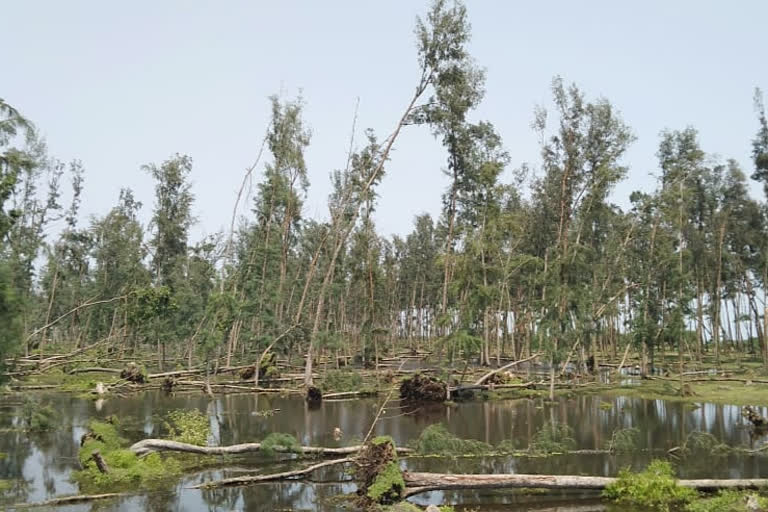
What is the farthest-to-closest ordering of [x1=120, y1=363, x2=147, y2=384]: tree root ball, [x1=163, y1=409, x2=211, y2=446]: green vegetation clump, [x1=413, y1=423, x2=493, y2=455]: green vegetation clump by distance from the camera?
[x1=120, y1=363, x2=147, y2=384]: tree root ball → [x1=163, y1=409, x2=211, y2=446]: green vegetation clump → [x1=413, y1=423, x2=493, y2=455]: green vegetation clump

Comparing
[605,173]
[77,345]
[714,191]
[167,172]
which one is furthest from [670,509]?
[77,345]

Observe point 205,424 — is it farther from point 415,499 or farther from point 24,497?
point 415,499

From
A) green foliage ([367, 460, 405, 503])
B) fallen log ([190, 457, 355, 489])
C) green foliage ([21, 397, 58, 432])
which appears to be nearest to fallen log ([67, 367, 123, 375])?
green foliage ([21, 397, 58, 432])

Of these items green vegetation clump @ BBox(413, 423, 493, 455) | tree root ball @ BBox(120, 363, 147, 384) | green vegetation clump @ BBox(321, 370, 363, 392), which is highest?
tree root ball @ BBox(120, 363, 147, 384)

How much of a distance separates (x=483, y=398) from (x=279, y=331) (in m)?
16.5

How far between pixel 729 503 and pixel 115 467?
1344 centimetres

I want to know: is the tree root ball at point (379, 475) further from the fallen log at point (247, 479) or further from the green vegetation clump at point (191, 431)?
the green vegetation clump at point (191, 431)

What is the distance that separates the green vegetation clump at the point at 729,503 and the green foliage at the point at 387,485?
5672mm

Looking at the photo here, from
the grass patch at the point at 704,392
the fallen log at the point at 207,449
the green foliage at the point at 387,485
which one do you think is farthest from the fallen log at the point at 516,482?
the grass patch at the point at 704,392

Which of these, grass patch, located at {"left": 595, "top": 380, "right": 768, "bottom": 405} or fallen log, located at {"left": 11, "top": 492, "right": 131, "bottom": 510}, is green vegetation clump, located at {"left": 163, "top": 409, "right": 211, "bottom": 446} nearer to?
fallen log, located at {"left": 11, "top": 492, "right": 131, "bottom": 510}

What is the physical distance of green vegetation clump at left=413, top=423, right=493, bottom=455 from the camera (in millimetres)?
16859

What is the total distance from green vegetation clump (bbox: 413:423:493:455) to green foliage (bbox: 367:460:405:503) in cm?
483

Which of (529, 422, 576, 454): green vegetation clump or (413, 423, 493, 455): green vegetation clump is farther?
(529, 422, 576, 454): green vegetation clump

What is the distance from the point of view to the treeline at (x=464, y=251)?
3441 cm
